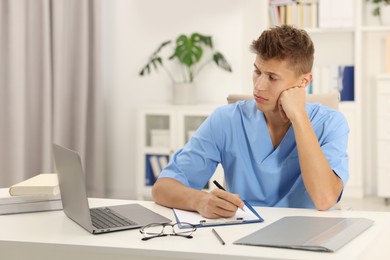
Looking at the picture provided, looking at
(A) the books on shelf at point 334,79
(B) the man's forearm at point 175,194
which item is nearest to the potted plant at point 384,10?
(A) the books on shelf at point 334,79

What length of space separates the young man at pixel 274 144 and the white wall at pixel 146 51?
285 cm

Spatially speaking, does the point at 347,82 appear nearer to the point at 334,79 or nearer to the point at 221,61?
the point at 334,79

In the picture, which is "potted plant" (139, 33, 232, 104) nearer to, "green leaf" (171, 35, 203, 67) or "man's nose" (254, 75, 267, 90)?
"green leaf" (171, 35, 203, 67)

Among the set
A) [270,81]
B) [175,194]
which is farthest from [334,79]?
[175,194]

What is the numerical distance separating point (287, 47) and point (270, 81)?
0.12 meters

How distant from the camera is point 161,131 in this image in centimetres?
510

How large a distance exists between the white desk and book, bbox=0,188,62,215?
0.24 ft

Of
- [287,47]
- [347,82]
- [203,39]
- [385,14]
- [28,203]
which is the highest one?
[385,14]

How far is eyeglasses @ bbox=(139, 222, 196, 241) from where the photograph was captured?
1694 millimetres

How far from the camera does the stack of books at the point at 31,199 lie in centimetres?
200

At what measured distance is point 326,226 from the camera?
1.75m

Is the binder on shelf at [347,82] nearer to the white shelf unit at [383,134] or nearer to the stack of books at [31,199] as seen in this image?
the white shelf unit at [383,134]

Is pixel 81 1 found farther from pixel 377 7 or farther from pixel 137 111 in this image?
pixel 377 7

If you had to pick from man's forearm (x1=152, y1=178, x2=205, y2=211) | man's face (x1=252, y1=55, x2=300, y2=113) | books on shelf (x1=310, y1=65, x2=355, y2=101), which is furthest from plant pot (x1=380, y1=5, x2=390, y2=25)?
man's forearm (x1=152, y1=178, x2=205, y2=211)
